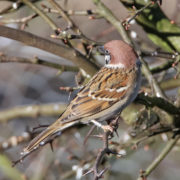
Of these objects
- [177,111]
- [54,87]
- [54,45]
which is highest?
[54,45]

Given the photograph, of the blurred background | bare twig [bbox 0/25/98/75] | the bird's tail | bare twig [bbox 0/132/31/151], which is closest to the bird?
the bird's tail

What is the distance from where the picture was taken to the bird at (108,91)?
3400 mm

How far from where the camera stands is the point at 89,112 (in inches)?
139

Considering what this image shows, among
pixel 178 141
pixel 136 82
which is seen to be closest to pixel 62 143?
pixel 178 141

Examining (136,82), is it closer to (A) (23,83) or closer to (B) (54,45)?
(B) (54,45)

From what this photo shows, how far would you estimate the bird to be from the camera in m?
3.40

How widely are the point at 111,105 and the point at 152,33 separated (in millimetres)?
977

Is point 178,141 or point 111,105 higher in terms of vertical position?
point 111,105

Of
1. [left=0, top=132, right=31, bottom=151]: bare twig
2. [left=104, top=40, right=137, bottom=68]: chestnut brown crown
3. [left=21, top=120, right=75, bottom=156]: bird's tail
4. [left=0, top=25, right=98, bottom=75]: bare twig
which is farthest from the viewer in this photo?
[left=0, top=132, right=31, bottom=151]: bare twig

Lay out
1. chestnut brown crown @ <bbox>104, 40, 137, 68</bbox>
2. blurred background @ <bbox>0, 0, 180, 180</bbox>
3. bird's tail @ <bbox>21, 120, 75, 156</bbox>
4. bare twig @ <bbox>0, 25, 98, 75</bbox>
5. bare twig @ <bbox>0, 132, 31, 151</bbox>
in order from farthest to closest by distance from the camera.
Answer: blurred background @ <bbox>0, 0, 180, 180</bbox> → bare twig @ <bbox>0, 132, 31, 151</bbox> → chestnut brown crown @ <bbox>104, 40, 137, 68</bbox> → bird's tail @ <bbox>21, 120, 75, 156</bbox> → bare twig @ <bbox>0, 25, 98, 75</bbox>

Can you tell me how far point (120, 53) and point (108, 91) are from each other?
0.38 metres

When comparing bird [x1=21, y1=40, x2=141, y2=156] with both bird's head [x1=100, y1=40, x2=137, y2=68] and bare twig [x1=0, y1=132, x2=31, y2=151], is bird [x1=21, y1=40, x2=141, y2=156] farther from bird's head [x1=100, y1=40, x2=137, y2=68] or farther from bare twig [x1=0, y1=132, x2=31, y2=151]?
bare twig [x1=0, y1=132, x2=31, y2=151]

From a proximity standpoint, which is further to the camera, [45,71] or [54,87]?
[45,71]

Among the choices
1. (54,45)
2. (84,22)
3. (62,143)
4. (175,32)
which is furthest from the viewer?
(84,22)
